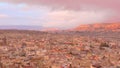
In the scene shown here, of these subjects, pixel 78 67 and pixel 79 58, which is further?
pixel 79 58

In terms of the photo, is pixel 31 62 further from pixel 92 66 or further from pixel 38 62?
pixel 92 66

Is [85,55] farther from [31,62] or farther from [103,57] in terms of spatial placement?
[31,62]

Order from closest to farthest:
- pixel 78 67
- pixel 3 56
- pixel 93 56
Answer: pixel 78 67 → pixel 3 56 → pixel 93 56

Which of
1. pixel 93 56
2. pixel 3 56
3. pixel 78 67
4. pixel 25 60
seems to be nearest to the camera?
pixel 78 67

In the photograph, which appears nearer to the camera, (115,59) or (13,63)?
(13,63)

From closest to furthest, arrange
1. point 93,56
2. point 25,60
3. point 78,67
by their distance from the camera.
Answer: point 78,67 → point 25,60 → point 93,56

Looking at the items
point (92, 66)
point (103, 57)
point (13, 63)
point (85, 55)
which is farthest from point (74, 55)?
point (13, 63)

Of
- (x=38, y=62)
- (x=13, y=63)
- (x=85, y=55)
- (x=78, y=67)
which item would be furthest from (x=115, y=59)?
(x=13, y=63)

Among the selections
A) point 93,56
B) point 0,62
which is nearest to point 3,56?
point 0,62
